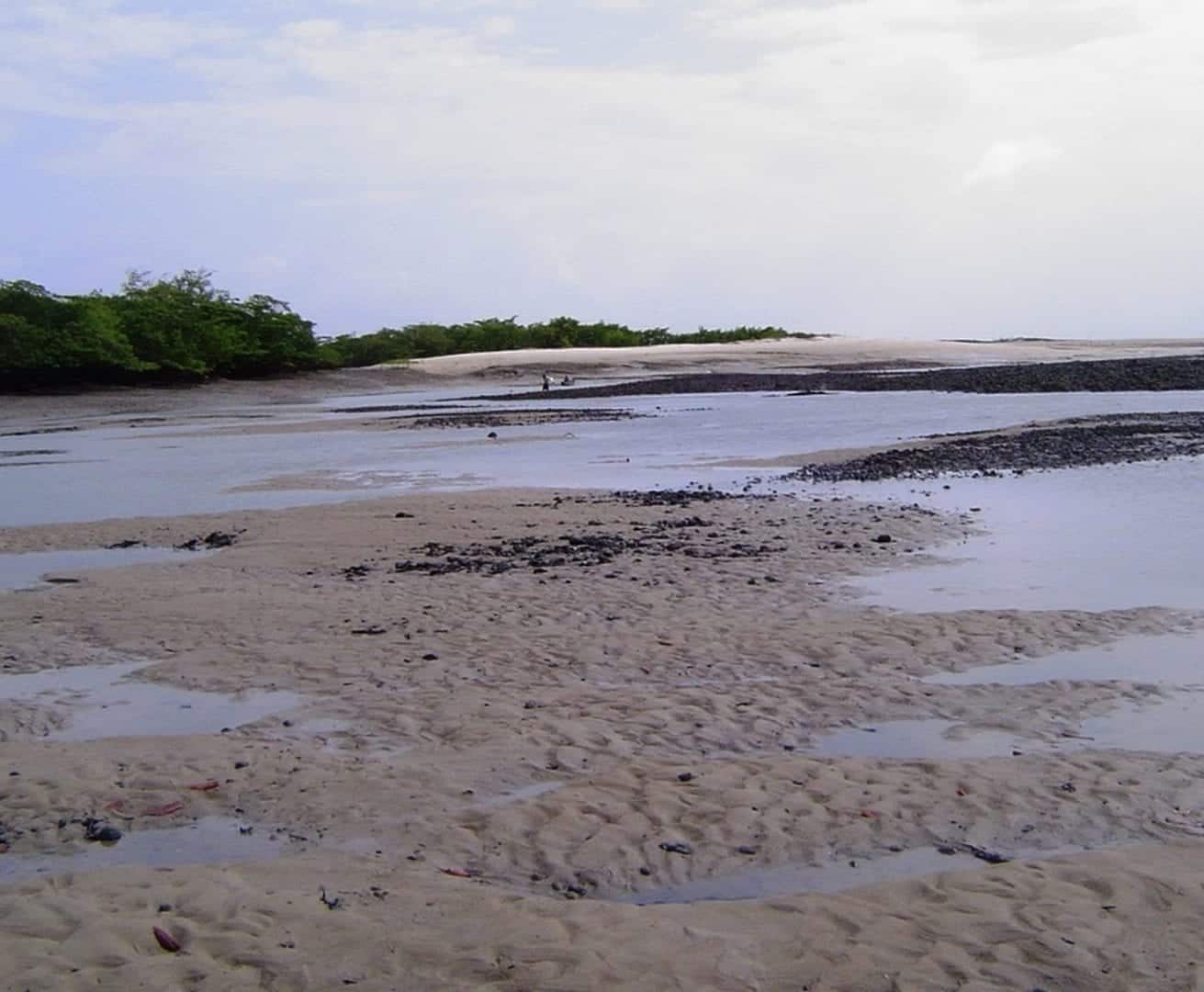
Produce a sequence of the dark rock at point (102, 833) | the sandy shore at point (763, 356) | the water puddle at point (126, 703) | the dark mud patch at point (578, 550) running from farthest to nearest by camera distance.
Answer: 1. the sandy shore at point (763, 356)
2. the dark mud patch at point (578, 550)
3. the water puddle at point (126, 703)
4. the dark rock at point (102, 833)

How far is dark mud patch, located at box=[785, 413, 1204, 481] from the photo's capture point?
65.9 ft

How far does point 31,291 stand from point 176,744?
48.6m

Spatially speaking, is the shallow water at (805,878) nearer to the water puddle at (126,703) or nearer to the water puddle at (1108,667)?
the water puddle at (1108,667)

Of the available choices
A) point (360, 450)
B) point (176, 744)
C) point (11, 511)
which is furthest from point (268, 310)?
point (176, 744)

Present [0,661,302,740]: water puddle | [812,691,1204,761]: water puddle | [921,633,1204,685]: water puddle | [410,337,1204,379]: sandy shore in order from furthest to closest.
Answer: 1. [410,337,1204,379]: sandy shore
2. [921,633,1204,685]: water puddle
3. [0,661,302,740]: water puddle
4. [812,691,1204,761]: water puddle

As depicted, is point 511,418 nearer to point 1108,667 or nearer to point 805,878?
point 1108,667

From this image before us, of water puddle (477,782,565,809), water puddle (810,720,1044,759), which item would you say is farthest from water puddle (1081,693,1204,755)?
water puddle (477,782,565,809)

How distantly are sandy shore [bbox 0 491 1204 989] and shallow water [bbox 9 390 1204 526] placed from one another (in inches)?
345

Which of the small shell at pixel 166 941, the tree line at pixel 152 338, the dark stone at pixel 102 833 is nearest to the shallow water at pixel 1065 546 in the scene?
the dark stone at pixel 102 833

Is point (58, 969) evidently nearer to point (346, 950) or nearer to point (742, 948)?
point (346, 950)

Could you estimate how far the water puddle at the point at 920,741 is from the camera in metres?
6.88

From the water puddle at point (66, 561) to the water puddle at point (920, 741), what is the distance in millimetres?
8481

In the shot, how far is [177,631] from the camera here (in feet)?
33.6

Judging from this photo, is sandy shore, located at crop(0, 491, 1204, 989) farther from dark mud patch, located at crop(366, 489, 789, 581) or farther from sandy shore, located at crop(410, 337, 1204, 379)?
sandy shore, located at crop(410, 337, 1204, 379)
